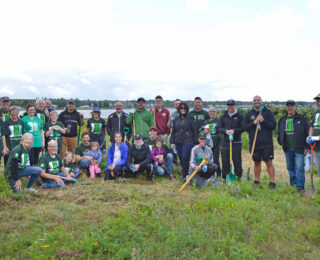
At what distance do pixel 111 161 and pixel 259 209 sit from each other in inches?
180

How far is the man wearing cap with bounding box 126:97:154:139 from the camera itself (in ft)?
30.0

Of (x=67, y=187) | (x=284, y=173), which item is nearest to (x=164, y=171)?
(x=67, y=187)

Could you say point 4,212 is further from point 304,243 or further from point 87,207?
point 304,243

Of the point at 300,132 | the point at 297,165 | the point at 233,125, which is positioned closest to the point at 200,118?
the point at 233,125

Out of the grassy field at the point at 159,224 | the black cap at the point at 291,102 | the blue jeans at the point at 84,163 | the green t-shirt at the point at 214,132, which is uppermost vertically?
the black cap at the point at 291,102

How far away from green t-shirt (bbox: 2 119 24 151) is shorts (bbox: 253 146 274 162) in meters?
6.18

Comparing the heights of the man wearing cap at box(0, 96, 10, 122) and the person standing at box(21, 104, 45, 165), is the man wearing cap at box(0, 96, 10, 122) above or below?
above

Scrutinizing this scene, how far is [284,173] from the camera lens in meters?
9.71

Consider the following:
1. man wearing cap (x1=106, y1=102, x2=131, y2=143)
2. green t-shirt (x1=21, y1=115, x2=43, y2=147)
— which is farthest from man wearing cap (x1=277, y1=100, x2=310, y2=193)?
green t-shirt (x1=21, y1=115, x2=43, y2=147)

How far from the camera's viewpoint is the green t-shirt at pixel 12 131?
24.4 ft

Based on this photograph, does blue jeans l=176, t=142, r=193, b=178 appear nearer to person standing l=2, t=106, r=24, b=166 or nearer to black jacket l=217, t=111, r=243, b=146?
black jacket l=217, t=111, r=243, b=146

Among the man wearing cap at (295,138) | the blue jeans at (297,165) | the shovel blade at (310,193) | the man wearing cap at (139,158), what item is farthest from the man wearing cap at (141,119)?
the shovel blade at (310,193)

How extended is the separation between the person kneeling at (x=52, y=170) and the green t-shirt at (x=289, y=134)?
18.5 feet

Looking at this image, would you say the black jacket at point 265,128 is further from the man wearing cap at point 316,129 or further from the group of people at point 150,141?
the man wearing cap at point 316,129
